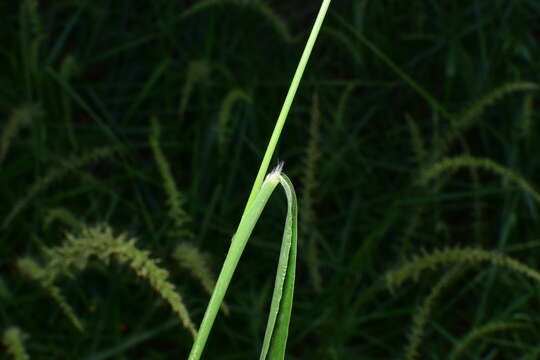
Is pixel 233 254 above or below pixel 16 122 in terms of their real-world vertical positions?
below

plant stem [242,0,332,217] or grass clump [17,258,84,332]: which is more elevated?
grass clump [17,258,84,332]

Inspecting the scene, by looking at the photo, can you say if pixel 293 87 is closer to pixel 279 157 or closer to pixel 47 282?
pixel 47 282

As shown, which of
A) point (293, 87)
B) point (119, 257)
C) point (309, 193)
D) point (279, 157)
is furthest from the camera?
point (279, 157)

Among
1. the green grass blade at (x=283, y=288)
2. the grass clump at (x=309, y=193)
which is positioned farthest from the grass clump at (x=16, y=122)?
the green grass blade at (x=283, y=288)

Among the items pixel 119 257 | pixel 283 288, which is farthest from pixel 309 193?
pixel 283 288

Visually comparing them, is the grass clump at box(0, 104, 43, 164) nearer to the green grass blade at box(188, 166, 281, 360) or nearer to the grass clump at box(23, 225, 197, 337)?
the grass clump at box(23, 225, 197, 337)

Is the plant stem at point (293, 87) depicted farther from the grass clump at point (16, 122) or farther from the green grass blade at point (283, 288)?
the grass clump at point (16, 122)

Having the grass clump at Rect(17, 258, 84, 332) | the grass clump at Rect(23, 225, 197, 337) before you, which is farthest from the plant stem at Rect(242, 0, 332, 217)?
the grass clump at Rect(17, 258, 84, 332)

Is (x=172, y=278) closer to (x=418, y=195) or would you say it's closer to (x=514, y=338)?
(x=418, y=195)
